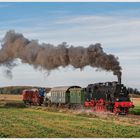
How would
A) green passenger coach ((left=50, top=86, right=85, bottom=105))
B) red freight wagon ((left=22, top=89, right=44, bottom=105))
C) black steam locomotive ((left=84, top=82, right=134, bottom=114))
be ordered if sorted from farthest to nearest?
red freight wagon ((left=22, top=89, right=44, bottom=105))
green passenger coach ((left=50, top=86, right=85, bottom=105))
black steam locomotive ((left=84, top=82, right=134, bottom=114))

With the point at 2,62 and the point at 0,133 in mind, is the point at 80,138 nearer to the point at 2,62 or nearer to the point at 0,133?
the point at 0,133

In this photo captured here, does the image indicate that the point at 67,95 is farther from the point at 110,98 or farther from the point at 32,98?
the point at 32,98

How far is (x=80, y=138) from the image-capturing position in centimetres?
2673

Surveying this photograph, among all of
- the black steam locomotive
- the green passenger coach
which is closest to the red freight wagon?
the green passenger coach

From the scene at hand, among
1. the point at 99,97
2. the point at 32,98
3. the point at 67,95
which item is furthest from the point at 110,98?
the point at 32,98

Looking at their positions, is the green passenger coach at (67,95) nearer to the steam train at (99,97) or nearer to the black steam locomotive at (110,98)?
the steam train at (99,97)

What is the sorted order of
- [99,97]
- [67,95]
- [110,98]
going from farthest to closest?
[67,95], [99,97], [110,98]

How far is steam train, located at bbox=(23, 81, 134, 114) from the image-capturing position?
44188mm

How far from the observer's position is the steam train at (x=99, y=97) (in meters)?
44.2

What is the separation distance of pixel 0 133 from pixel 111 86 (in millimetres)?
18588

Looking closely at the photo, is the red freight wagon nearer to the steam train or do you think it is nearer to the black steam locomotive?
the steam train

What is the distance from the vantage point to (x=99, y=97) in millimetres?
47094

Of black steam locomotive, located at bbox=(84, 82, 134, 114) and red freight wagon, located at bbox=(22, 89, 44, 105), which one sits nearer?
black steam locomotive, located at bbox=(84, 82, 134, 114)

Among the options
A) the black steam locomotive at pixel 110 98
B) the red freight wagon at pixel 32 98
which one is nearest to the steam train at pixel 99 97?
the black steam locomotive at pixel 110 98
